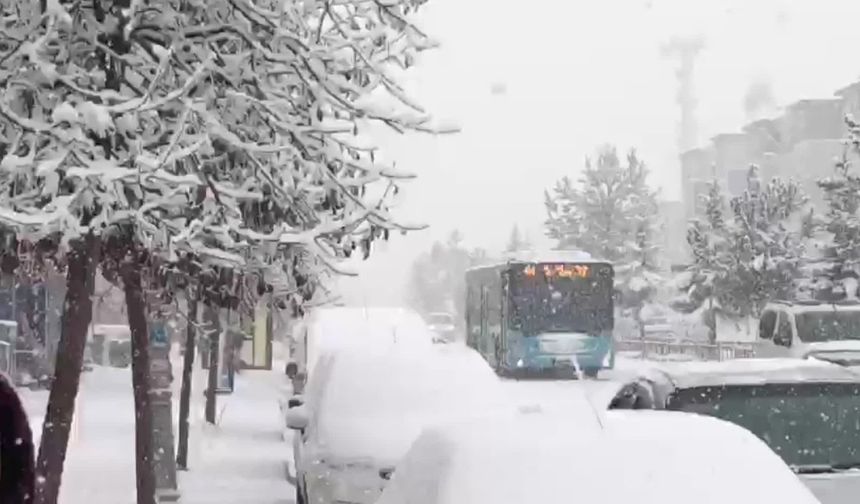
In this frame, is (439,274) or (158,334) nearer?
(158,334)

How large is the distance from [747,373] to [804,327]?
71.2 ft

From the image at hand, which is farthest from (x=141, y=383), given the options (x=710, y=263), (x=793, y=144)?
(x=793, y=144)

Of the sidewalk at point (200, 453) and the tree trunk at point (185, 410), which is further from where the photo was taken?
the tree trunk at point (185, 410)

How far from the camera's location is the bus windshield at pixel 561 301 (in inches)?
1414

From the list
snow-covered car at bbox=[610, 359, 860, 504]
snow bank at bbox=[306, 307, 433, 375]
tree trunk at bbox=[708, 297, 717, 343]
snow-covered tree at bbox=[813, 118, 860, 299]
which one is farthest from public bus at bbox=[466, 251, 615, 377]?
snow-covered car at bbox=[610, 359, 860, 504]

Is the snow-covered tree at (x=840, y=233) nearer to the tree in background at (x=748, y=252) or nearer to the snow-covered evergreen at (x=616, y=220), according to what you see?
the tree in background at (x=748, y=252)

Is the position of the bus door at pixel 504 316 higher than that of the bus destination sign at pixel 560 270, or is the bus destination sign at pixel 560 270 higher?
the bus destination sign at pixel 560 270

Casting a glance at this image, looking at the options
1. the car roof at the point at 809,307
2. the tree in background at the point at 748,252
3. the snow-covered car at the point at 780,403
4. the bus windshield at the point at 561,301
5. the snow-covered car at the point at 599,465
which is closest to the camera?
the snow-covered car at the point at 599,465

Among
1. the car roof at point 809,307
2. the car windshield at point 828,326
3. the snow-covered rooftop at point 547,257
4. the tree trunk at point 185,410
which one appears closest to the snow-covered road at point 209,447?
the tree trunk at point 185,410

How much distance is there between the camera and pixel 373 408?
11172 mm

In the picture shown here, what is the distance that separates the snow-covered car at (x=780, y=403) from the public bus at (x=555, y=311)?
2776cm

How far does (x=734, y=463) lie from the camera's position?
4941 millimetres

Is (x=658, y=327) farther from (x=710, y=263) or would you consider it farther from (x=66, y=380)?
(x=66, y=380)

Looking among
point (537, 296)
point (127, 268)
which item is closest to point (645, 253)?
point (537, 296)
